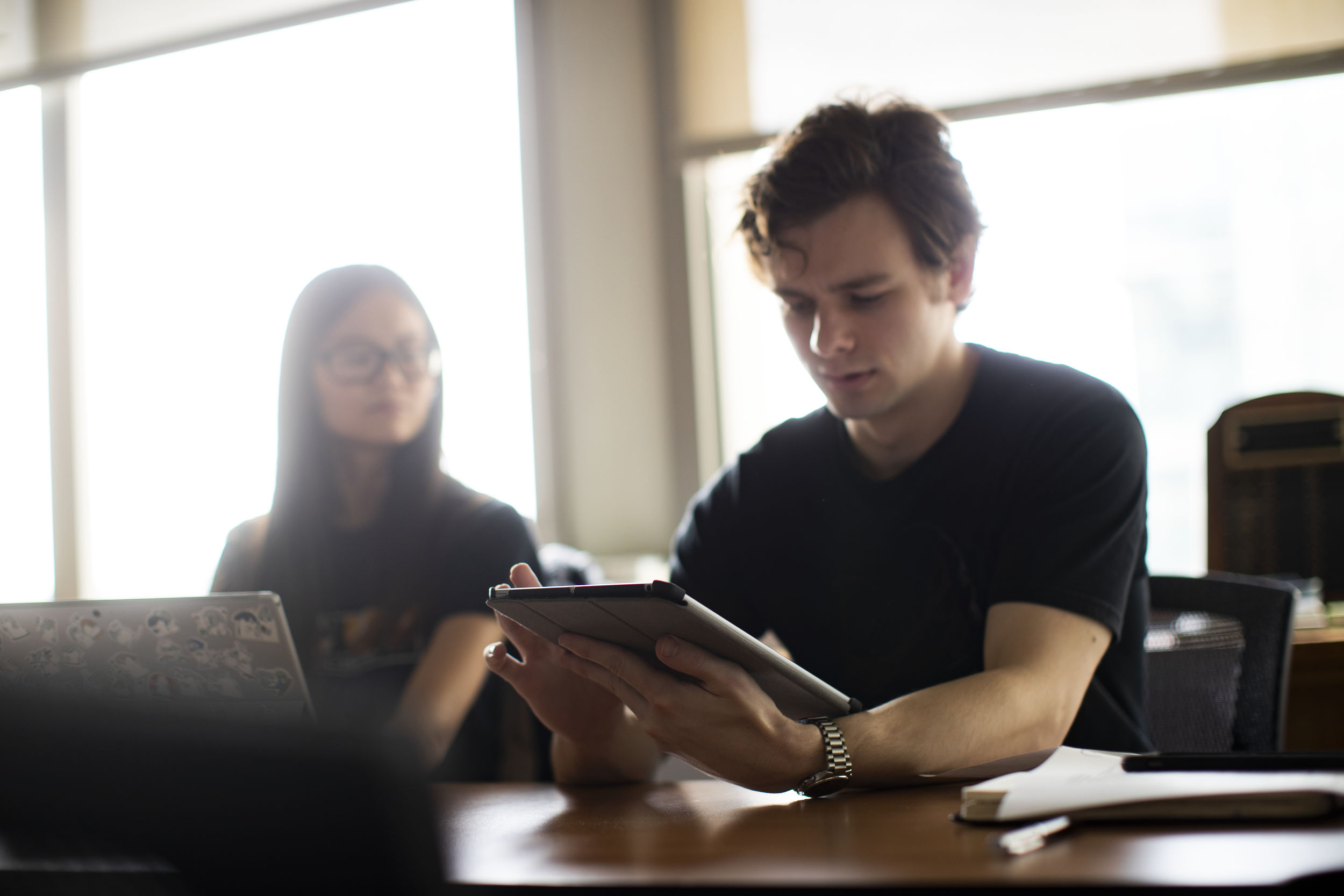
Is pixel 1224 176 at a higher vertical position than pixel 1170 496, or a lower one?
higher

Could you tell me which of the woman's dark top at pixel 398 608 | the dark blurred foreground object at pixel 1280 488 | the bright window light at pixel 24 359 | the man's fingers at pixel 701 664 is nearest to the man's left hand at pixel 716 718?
the man's fingers at pixel 701 664

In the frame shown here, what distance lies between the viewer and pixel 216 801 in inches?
15.3

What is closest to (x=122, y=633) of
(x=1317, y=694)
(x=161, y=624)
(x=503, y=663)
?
(x=161, y=624)

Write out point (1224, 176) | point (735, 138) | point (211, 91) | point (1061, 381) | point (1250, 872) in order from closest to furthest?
point (1250, 872), point (1061, 381), point (1224, 176), point (735, 138), point (211, 91)

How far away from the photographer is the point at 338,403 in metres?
1.81

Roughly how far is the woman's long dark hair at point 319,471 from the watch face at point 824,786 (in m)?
0.94

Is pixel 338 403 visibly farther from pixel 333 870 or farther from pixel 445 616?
pixel 333 870

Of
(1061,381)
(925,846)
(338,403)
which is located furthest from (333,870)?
(338,403)

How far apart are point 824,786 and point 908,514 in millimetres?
558

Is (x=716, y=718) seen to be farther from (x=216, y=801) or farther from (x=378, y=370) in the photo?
(x=378, y=370)

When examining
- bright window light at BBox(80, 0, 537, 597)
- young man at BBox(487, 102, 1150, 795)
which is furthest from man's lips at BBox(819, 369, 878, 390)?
bright window light at BBox(80, 0, 537, 597)

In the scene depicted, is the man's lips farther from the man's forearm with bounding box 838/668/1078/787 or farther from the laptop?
the laptop

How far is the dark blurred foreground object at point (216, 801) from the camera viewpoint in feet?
1.22

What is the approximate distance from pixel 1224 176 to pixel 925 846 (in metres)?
3.14
